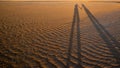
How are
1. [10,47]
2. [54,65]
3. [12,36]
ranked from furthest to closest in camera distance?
[12,36] < [10,47] < [54,65]

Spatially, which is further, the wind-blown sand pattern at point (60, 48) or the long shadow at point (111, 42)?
the long shadow at point (111, 42)

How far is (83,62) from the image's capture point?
470 centimetres

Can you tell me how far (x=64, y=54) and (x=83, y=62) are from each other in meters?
0.85

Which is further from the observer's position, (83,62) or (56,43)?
(56,43)

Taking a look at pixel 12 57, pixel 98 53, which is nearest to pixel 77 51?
pixel 98 53

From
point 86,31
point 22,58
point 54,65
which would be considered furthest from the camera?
point 86,31

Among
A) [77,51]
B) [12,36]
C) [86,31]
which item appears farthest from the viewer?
[86,31]

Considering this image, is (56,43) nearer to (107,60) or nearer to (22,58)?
(22,58)

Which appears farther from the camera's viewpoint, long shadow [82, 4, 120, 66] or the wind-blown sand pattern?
long shadow [82, 4, 120, 66]

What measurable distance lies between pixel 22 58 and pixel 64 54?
4.93 feet

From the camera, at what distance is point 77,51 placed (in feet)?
18.0

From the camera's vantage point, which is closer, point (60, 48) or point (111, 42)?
point (60, 48)

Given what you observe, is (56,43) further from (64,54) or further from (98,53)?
(98,53)

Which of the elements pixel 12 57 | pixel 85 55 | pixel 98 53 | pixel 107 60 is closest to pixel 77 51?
pixel 85 55
